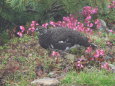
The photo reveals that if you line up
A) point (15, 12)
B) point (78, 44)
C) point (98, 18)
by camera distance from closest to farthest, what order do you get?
point (78, 44) → point (15, 12) → point (98, 18)

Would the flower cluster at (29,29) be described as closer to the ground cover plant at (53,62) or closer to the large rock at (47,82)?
the ground cover plant at (53,62)

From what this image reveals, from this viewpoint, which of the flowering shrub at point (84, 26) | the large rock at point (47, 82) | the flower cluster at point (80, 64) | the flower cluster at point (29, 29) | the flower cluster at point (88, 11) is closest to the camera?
the large rock at point (47, 82)

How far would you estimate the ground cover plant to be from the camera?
6.42 m

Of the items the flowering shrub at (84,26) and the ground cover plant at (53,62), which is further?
the flowering shrub at (84,26)

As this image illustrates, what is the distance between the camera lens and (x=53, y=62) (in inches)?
284

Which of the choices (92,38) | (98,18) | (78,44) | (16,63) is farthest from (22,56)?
Answer: (98,18)

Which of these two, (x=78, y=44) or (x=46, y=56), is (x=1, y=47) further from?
(x=78, y=44)

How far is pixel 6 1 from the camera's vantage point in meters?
8.53

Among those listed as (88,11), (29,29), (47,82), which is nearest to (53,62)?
(47,82)

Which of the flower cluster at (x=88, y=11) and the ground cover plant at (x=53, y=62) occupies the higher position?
the flower cluster at (x=88, y=11)

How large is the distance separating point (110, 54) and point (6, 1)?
9.31 ft

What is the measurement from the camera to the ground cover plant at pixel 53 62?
21.1ft

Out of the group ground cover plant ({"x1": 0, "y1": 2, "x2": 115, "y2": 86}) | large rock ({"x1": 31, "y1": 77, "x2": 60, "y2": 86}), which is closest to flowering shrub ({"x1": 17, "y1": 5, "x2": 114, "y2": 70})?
ground cover plant ({"x1": 0, "y1": 2, "x2": 115, "y2": 86})

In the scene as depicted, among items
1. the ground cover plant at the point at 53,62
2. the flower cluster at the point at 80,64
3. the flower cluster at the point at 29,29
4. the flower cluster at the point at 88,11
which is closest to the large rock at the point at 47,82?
the ground cover plant at the point at 53,62
